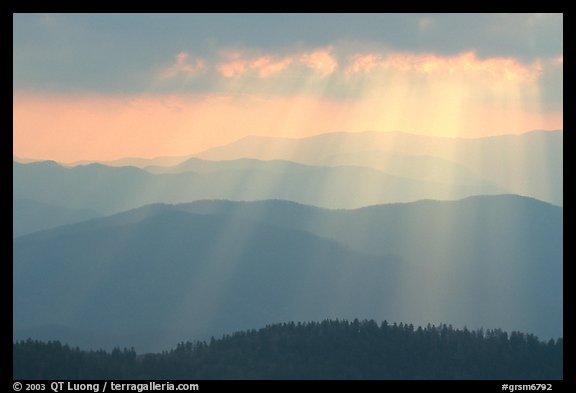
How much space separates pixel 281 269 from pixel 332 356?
12597cm

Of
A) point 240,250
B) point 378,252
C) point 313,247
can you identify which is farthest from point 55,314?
point 378,252

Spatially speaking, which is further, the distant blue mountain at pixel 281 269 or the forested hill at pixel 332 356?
the distant blue mountain at pixel 281 269

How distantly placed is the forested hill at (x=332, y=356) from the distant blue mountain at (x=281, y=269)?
242 ft

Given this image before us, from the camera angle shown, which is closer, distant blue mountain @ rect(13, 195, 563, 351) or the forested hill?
the forested hill

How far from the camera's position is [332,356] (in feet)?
122

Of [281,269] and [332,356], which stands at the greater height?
[281,269]

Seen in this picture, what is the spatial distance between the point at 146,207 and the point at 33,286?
40301mm

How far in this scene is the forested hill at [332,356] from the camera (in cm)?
3384

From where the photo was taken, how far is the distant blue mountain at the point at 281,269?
128 meters

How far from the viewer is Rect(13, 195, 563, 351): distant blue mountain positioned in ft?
420

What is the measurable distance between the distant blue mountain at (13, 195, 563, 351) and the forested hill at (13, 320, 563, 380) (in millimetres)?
73857

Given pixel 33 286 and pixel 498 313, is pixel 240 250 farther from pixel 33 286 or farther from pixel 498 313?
pixel 498 313

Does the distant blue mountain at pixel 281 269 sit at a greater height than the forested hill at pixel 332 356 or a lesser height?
greater

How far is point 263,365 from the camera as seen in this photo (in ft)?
118
